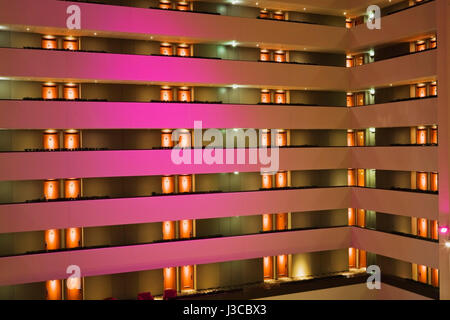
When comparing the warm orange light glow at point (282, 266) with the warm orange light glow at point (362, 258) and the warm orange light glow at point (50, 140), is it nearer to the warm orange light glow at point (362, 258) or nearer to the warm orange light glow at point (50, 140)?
the warm orange light glow at point (362, 258)

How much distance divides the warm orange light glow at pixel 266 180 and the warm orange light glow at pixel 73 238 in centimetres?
837

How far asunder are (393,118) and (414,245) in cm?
528

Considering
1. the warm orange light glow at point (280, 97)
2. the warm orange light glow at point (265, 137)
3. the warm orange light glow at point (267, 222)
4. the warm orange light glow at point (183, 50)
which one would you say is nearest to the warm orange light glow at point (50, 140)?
the warm orange light glow at point (183, 50)

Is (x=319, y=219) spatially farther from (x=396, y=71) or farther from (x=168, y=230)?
(x=396, y=71)

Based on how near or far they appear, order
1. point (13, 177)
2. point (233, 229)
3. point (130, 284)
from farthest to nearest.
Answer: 1. point (233, 229)
2. point (130, 284)
3. point (13, 177)

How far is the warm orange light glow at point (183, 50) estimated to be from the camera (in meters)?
20.4

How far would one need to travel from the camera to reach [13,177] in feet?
54.6

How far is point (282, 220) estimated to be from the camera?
2189 cm

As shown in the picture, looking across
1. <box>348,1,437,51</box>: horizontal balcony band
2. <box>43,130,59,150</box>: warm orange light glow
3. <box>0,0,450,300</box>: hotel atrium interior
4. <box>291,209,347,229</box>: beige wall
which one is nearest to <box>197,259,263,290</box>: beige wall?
<box>0,0,450,300</box>: hotel atrium interior

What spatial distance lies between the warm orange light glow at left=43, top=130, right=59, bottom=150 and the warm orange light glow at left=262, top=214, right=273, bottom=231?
9559 millimetres

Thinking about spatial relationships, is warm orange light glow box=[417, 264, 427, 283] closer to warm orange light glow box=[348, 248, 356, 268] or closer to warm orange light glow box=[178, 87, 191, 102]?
warm orange light glow box=[348, 248, 356, 268]

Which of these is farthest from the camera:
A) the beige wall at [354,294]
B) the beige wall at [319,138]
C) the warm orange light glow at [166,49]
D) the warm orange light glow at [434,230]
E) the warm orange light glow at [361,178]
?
the warm orange light glow at [361,178]

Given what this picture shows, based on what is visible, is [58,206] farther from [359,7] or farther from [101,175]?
A: [359,7]

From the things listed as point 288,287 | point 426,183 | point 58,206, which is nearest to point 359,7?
point 426,183
